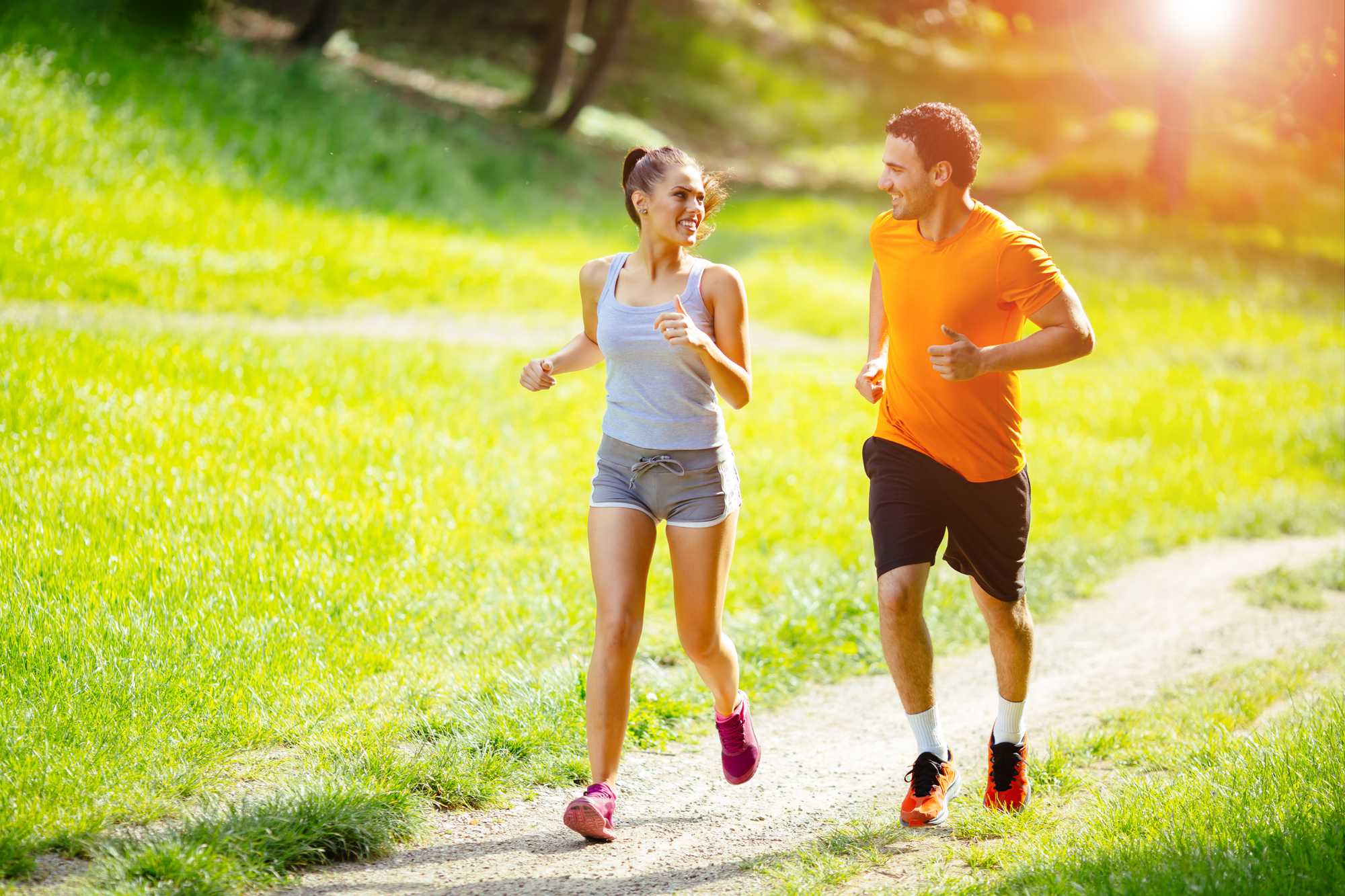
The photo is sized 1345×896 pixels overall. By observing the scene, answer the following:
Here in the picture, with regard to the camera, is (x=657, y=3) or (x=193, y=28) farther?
(x=657, y=3)

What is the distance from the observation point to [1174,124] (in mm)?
25906

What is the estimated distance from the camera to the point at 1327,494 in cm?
1179

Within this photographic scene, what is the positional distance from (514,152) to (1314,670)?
18.0 metres

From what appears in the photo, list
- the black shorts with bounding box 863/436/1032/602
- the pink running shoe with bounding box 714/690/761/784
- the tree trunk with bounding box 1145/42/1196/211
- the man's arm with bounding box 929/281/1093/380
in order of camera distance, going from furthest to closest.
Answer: the tree trunk with bounding box 1145/42/1196/211 < the pink running shoe with bounding box 714/690/761/784 < the black shorts with bounding box 863/436/1032/602 < the man's arm with bounding box 929/281/1093/380

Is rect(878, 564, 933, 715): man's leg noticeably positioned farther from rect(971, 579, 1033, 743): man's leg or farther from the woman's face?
the woman's face

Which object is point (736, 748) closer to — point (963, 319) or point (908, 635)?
point (908, 635)

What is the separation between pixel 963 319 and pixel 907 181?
525 millimetres

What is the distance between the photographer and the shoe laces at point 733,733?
4754mm

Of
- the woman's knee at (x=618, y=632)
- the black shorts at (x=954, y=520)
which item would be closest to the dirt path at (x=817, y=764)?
the woman's knee at (x=618, y=632)

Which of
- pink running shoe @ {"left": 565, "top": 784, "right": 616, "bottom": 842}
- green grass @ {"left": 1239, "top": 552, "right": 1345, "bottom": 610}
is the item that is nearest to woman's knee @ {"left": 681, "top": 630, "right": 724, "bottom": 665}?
pink running shoe @ {"left": 565, "top": 784, "right": 616, "bottom": 842}

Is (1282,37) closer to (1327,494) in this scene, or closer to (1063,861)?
(1327,494)

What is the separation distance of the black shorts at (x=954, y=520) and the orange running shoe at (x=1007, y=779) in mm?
586

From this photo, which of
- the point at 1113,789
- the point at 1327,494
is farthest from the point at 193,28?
the point at 1113,789

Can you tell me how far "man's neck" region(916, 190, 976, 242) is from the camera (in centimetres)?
442
